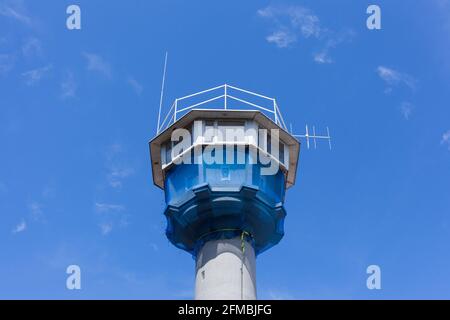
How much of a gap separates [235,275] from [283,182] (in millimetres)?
5574

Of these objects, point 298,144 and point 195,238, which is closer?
point 195,238

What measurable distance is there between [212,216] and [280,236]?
3399 mm

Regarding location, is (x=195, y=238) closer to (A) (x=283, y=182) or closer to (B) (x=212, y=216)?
(B) (x=212, y=216)

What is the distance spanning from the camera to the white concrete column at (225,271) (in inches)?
1014

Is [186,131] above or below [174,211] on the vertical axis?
above

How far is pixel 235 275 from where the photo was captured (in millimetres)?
26172

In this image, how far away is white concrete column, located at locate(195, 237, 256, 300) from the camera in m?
25.8

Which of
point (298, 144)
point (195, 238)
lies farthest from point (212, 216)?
point (298, 144)

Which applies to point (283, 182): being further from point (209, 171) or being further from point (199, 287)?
point (199, 287)

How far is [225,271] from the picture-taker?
2627 centimetres
